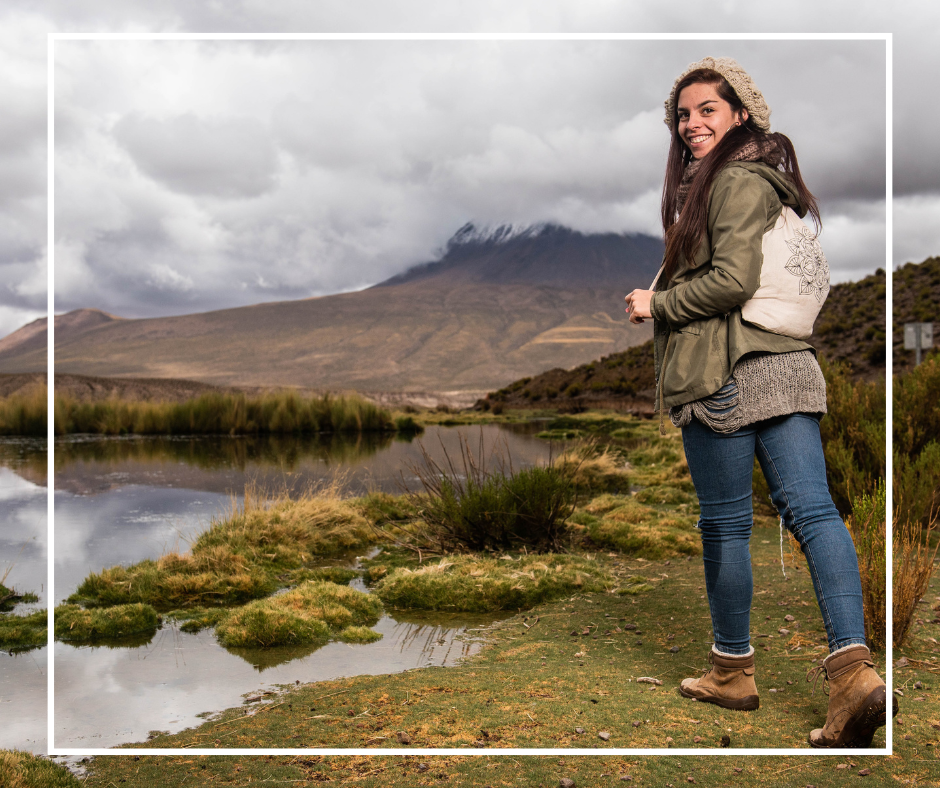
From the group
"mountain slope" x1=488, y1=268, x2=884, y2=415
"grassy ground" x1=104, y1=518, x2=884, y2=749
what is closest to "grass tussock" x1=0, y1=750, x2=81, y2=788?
"grassy ground" x1=104, y1=518, x2=884, y2=749

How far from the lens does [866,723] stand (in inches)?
78.8

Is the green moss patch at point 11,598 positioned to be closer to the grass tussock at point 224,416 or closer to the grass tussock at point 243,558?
the grass tussock at point 243,558

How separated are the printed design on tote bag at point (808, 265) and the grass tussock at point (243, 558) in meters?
3.54

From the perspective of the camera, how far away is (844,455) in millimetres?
4816

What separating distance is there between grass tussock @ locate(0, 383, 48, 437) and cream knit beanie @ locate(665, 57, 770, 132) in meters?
14.3

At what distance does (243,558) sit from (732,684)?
11.2 ft

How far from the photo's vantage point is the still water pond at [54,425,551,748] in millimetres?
2766

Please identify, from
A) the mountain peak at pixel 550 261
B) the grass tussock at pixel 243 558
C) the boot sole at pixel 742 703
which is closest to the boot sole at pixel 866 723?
the boot sole at pixel 742 703

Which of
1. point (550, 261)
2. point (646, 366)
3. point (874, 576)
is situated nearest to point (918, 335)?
point (874, 576)

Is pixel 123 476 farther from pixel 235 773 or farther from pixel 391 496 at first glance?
pixel 235 773

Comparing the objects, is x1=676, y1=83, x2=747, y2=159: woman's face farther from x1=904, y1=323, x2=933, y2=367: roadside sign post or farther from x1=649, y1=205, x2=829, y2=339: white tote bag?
x1=904, y1=323, x2=933, y2=367: roadside sign post

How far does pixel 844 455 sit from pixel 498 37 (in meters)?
3.62

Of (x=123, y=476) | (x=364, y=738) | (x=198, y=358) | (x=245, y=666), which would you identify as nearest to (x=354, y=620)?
(x=245, y=666)

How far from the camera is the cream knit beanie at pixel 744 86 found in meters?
2.20
